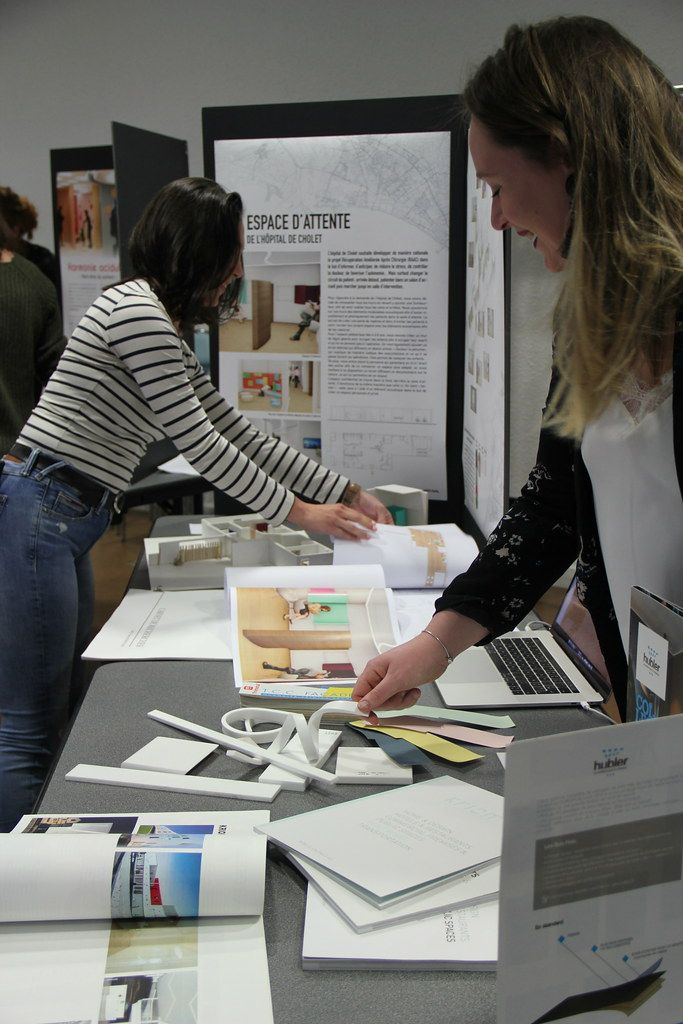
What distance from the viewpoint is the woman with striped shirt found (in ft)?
5.24

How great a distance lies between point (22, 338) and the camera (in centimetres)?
263

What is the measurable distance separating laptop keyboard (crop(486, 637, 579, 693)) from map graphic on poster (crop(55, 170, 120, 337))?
368 cm

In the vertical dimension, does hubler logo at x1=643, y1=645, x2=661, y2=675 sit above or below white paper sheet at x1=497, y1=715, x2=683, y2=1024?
above

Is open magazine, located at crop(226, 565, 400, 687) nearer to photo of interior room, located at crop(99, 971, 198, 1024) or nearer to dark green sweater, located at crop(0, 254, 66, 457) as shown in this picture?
photo of interior room, located at crop(99, 971, 198, 1024)

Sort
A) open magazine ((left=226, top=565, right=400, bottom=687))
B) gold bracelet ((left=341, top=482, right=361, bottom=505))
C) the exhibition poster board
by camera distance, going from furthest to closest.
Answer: the exhibition poster board < gold bracelet ((left=341, top=482, right=361, bottom=505)) < open magazine ((left=226, top=565, right=400, bottom=687))

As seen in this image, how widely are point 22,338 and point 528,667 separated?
1.85 m

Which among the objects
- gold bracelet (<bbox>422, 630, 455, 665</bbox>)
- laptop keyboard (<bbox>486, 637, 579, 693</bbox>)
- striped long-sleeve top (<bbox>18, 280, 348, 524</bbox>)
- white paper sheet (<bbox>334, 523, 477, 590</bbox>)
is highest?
striped long-sleeve top (<bbox>18, 280, 348, 524</bbox>)

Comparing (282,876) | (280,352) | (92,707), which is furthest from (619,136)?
(280,352)

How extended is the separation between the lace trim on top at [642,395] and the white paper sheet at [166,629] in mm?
830

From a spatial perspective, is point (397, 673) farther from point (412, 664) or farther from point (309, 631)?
point (309, 631)

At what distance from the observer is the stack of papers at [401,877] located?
78 centimetres

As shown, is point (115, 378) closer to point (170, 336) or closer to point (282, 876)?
point (170, 336)

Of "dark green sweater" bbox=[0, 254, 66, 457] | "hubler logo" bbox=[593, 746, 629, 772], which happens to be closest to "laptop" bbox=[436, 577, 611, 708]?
"hubler logo" bbox=[593, 746, 629, 772]

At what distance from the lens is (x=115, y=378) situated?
64.2 inches
